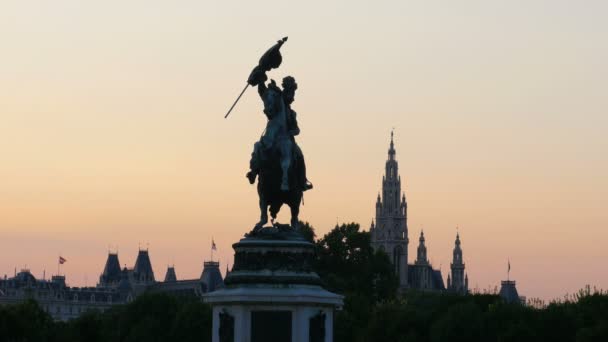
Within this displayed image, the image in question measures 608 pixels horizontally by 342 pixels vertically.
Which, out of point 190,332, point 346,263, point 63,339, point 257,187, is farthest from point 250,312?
point 346,263

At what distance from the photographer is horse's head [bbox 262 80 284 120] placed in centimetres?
4122

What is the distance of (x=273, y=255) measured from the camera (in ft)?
130

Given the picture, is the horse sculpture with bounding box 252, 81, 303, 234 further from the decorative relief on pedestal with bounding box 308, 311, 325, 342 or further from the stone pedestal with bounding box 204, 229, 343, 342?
the decorative relief on pedestal with bounding box 308, 311, 325, 342

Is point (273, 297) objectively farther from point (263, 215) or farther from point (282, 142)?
point (282, 142)

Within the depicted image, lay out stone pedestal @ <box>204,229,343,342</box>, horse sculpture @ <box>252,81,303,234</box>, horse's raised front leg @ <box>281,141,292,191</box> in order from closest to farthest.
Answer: stone pedestal @ <box>204,229,343,342</box> → horse's raised front leg @ <box>281,141,292,191</box> → horse sculpture @ <box>252,81,303,234</box>

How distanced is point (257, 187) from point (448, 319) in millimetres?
49209

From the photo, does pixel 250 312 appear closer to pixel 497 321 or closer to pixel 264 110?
pixel 264 110

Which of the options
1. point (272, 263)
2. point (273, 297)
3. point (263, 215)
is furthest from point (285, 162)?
point (273, 297)

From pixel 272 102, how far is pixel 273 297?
4.92 metres

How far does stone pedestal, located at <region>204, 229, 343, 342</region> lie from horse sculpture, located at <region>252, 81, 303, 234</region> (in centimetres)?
98

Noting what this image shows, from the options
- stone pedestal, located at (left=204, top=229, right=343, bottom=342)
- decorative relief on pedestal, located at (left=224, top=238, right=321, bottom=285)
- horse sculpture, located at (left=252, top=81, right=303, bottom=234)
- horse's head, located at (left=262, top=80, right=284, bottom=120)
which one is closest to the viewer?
stone pedestal, located at (left=204, top=229, right=343, bottom=342)

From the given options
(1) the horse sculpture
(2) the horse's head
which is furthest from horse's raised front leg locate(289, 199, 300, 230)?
(2) the horse's head

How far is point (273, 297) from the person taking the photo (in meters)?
38.9

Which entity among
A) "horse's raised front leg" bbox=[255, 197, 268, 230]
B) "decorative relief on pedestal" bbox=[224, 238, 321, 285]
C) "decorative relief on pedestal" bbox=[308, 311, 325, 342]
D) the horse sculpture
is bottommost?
"decorative relief on pedestal" bbox=[308, 311, 325, 342]
